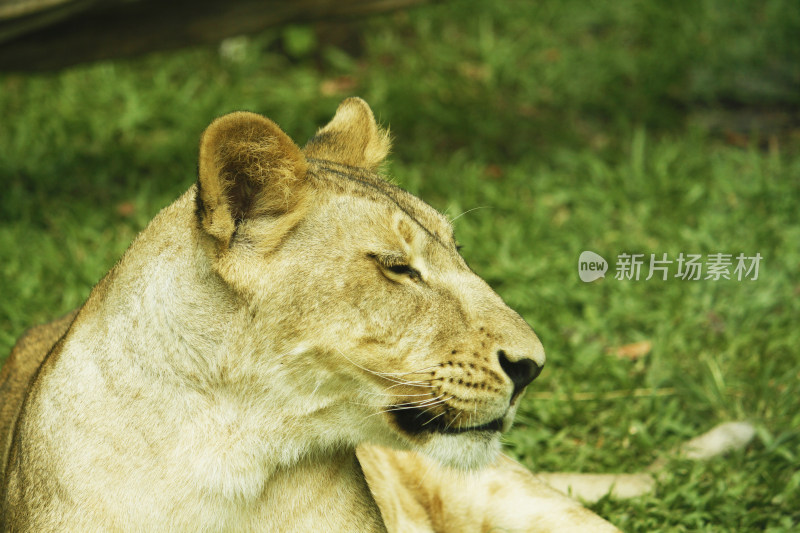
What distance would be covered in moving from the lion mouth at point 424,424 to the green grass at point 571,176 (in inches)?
49.8

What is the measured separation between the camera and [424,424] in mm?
2551

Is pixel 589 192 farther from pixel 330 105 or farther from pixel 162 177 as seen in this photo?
pixel 162 177

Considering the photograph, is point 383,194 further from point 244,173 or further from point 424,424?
point 424,424

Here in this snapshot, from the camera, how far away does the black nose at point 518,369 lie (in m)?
2.50

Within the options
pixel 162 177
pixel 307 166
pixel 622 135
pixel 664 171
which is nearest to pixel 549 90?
pixel 622 135

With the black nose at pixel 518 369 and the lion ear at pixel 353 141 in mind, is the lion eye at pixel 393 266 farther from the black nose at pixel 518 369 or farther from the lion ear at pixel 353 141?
the lion ear at pixel 353 141

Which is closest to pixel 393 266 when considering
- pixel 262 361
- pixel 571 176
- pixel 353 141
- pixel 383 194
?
pixel 383 194

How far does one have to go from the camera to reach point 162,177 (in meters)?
5.74

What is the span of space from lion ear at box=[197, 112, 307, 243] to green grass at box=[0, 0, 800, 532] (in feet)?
6.35

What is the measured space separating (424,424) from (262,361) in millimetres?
477

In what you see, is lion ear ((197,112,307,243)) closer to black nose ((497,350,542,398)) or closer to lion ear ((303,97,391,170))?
lion ear ((303,97,391,170))

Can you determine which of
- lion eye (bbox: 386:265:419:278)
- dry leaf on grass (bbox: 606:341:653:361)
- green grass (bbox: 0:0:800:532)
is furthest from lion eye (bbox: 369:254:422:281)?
dry leaf on grass (bbox: 606:341:653:361)

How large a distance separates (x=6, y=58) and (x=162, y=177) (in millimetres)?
1090

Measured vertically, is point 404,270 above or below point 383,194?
below
